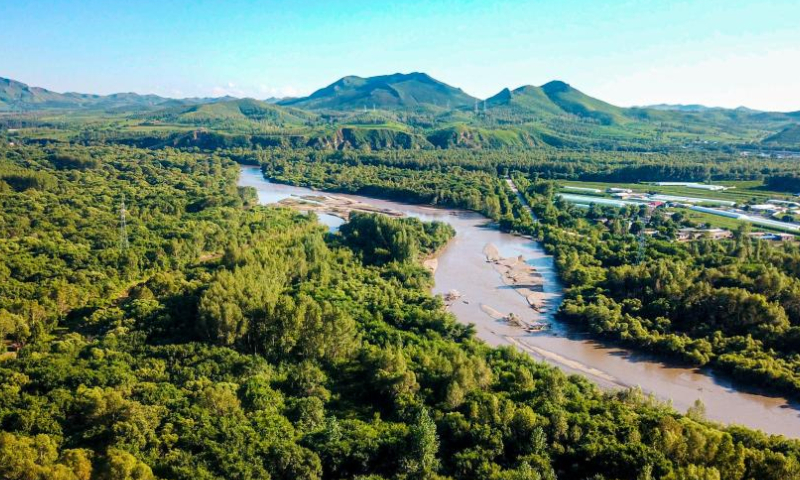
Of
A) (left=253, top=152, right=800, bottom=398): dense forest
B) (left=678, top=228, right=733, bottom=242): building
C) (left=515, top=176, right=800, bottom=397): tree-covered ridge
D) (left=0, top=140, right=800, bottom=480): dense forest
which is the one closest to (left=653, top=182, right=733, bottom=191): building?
(left=253, top=152, right=800, bottom=398): dense forest

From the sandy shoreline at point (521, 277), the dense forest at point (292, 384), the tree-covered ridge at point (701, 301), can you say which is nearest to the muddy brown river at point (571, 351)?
the sandy shoreline at point (521, 277)

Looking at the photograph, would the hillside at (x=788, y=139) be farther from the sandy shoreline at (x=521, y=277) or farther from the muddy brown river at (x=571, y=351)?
the sandy shoreline at (x=521, y=277)

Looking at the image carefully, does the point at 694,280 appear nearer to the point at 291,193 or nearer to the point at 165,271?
the point at 165,271

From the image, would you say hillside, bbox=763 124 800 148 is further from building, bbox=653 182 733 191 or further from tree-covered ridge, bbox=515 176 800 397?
tree-covered ridge, bbox=515 176 800 397

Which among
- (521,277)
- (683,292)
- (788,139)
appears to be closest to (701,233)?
(521,277)

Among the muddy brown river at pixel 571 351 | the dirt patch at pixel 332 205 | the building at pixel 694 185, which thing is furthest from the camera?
the building at pixel 694 185

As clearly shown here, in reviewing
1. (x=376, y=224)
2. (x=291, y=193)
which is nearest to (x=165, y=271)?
(x=376, y=224)

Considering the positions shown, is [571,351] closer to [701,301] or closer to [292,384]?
[701,301]
